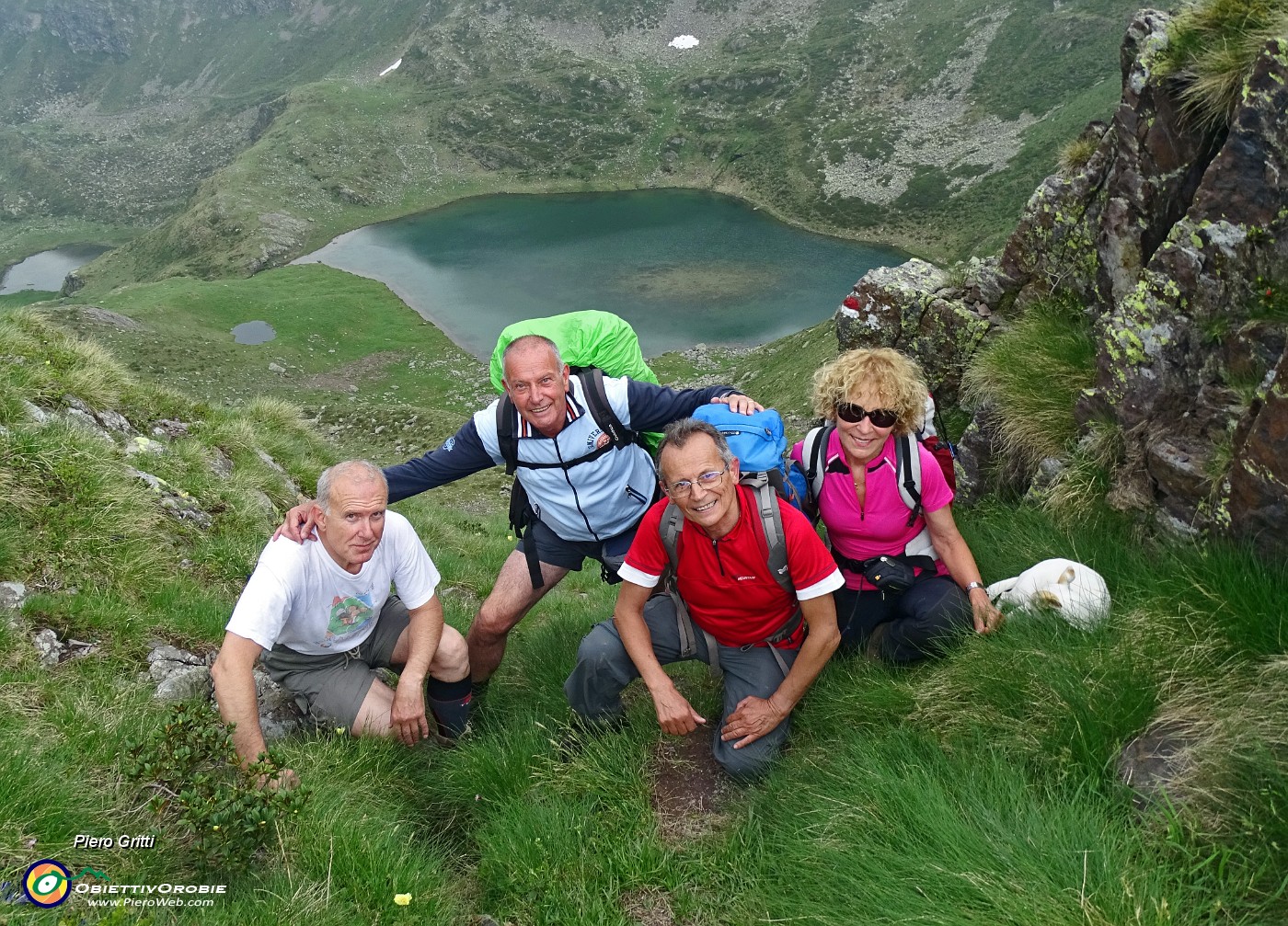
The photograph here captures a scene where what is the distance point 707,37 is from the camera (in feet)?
649

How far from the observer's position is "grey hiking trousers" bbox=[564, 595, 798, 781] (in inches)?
217

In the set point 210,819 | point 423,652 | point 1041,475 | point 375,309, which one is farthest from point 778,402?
point 375,309

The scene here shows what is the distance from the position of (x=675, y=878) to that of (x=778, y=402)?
32631 millimetres

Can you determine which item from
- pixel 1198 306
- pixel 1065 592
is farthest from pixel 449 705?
pixel 1198 306

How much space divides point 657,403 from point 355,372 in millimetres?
62399

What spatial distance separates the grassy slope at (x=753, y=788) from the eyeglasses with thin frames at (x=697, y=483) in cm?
188

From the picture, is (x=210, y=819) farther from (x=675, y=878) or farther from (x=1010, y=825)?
(x=1010, y=825)

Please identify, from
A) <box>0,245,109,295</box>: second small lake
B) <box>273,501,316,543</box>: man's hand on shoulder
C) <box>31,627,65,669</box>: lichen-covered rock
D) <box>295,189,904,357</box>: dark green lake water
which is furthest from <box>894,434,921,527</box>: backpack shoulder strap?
<box>0,245,109,295</box>: second small lake

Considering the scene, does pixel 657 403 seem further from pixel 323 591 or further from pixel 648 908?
pixel 648 908

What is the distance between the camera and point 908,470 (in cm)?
564

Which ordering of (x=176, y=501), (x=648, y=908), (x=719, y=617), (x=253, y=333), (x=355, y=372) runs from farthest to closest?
(x=253, y=333) → (x=355, y=372) → (x=176, y=501) → (x=719, y=617) → (x=648, y=908)

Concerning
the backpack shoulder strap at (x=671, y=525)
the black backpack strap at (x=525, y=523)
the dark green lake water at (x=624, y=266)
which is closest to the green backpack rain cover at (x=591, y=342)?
the black backpack strap at (x=525, y=523)

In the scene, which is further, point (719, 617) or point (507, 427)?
point (507, 427)

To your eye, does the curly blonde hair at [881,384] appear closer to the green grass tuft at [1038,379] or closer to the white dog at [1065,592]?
the white dog at [1065,592]
